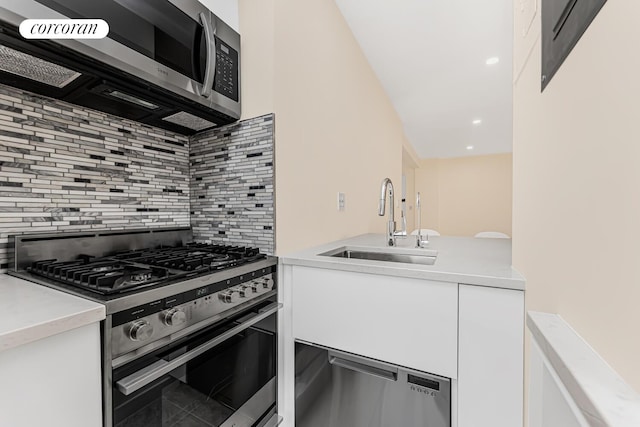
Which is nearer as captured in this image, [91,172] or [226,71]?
A: [91,172]

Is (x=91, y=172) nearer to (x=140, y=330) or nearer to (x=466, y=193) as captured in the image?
(x=140, y=330)

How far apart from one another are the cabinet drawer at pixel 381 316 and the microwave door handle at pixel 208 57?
2.89ft

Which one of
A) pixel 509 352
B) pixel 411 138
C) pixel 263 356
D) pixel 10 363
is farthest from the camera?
pixel 411 138

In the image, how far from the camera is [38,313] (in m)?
0.60

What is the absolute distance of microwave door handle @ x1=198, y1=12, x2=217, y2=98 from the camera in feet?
3.72

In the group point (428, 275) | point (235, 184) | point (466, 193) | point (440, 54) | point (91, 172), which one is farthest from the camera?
point (466, 193)

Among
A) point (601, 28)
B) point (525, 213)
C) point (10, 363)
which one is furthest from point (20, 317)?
point (525, 213)

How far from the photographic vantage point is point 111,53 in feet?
2.84

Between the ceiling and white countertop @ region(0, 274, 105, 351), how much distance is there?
229cm

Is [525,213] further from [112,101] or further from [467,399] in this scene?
[112,101]

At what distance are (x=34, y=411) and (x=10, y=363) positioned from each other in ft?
0.39

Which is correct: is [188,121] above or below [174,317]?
above
